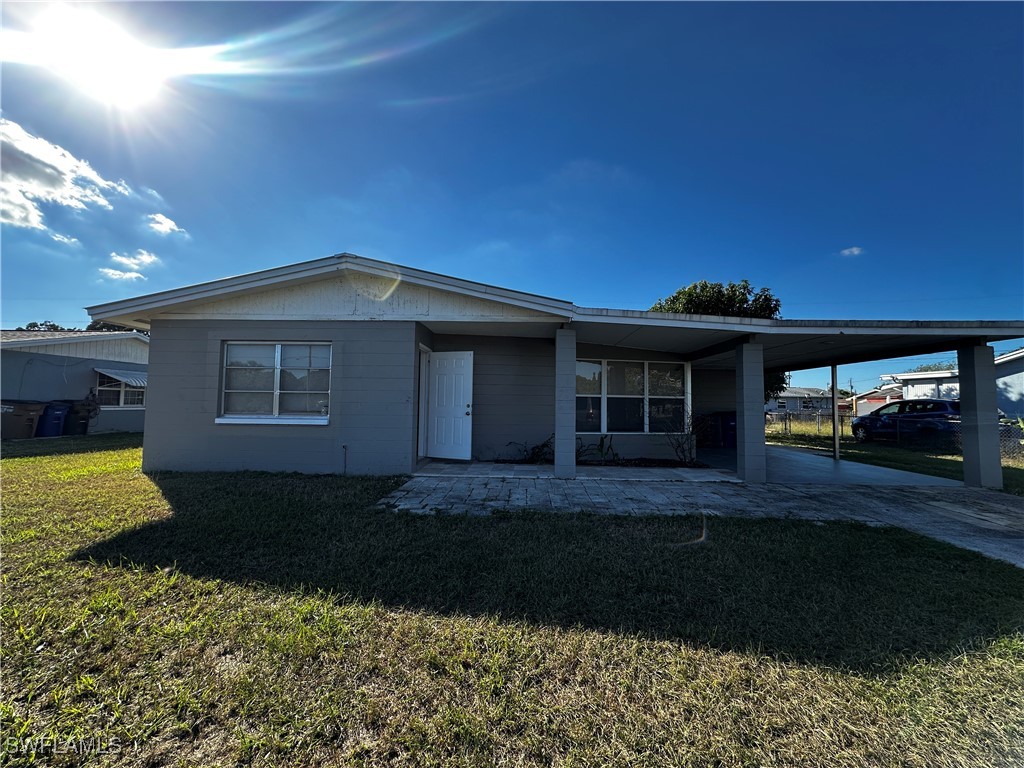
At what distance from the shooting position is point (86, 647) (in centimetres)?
214

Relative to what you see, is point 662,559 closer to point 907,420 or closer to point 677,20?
point 677,20

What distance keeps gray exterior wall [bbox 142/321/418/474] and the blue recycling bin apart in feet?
31.4

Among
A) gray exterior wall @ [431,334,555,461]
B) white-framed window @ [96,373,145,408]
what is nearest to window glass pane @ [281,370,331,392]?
gray exterior wall @ [431,334,555,461]

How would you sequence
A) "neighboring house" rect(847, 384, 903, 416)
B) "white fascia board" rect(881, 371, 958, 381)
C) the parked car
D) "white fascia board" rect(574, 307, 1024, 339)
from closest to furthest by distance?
1. "white fascia board" rect(574, 307, 1024, 339)
2. the parked car
3. "white fascia board" rect(881, 371, 958, 381)
4. "neighboring house" rect(847, 384, 903, 416)

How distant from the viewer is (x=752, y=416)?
6.76 metres

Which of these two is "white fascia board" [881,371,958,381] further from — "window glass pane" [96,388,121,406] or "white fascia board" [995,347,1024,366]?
"window glass pane" [96,388,121,406]

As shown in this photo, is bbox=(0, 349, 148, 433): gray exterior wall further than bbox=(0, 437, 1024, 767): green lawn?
Yes

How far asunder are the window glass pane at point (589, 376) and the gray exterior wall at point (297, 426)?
396 cm

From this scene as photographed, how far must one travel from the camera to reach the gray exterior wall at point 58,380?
1191 cm

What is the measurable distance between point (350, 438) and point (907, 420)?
17402 mm

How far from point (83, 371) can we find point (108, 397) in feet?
3.84

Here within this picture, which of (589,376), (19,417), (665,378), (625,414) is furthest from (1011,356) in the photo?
(19,417)

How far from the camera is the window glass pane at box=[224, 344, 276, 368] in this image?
7.05 meters

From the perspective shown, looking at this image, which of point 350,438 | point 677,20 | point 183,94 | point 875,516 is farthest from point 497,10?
point 875,516
